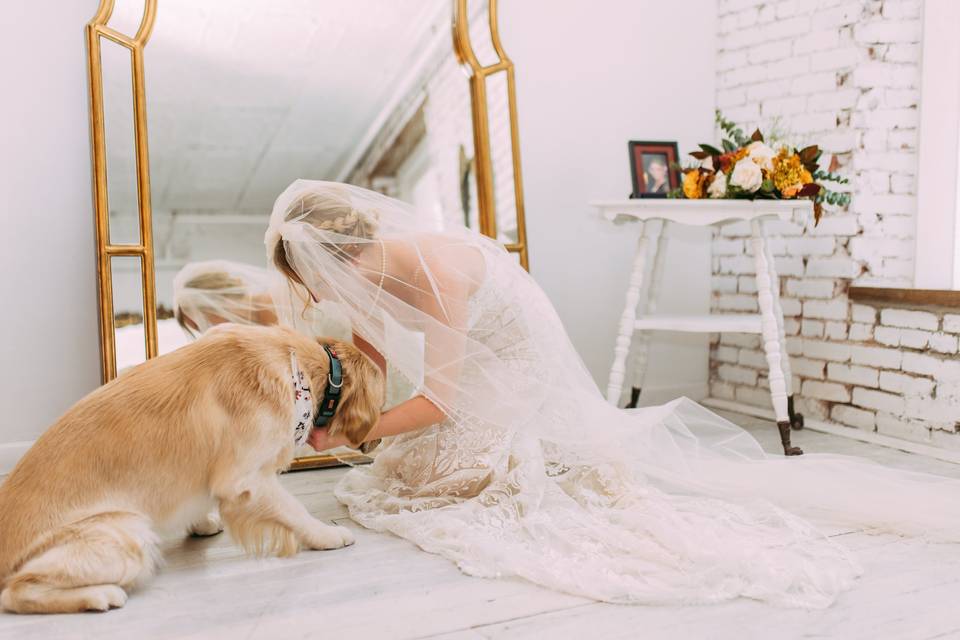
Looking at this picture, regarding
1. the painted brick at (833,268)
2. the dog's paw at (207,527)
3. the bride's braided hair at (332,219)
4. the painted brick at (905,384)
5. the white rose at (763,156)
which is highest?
the white rose at (763,156)

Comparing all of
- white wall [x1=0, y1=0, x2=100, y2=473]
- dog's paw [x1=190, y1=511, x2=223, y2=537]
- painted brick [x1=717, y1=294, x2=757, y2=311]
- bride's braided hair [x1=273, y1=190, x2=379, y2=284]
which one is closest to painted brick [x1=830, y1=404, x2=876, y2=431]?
painted brick [x1=717, y1=294, x2=757, y2=311]

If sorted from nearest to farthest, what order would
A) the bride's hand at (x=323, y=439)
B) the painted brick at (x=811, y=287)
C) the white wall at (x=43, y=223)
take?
the bride's hand at (x=323, y=439) < the white wall at (x=43, y=223) < the painted brick at (x=811, y=287)

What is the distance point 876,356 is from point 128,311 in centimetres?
261

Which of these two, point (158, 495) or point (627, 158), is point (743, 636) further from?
point (627, 158)

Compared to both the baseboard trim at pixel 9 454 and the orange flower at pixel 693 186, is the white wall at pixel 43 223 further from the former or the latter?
the orange flower at pixel 693 186

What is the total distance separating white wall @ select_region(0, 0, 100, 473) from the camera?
2.55 metres

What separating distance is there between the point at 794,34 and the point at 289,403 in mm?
2613

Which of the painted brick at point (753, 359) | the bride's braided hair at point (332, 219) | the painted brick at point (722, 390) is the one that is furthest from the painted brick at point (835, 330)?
the bride's braided hair at point (332, 219)

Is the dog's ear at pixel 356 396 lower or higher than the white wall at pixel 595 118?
lower

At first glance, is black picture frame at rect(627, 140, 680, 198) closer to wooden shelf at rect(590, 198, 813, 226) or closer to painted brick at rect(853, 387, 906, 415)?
wooden shelf at rect(590, 198, 813, 226)

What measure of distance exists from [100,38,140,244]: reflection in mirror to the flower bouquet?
1843 mm

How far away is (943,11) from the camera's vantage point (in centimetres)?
289

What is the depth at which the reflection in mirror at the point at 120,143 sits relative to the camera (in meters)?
2.55

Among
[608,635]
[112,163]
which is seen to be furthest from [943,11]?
[112,163]
